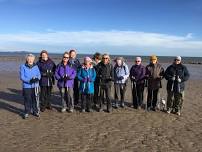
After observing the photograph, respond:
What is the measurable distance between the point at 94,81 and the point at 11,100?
4002mm

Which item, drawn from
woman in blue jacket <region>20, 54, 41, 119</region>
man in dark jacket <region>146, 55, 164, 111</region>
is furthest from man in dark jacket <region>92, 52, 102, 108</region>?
woman in blue jacket <region>20, 54, 41, 119</region>

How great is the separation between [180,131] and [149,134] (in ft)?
3.07

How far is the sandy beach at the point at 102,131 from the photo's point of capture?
26.2 feet

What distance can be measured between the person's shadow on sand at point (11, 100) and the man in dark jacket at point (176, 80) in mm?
4863

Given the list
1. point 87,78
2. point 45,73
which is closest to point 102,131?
point 87,78

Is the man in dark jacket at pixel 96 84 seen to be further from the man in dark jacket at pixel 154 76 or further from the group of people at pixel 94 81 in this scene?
the man in dark jacket at pixel 154 76

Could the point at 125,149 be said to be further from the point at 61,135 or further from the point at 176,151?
the point at 61,135

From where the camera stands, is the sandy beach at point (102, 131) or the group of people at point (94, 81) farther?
the group of people at point (94, 81)

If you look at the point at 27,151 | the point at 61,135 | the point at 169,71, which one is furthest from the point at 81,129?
the point at 169,71

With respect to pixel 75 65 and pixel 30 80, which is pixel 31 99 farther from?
pixel 75 65

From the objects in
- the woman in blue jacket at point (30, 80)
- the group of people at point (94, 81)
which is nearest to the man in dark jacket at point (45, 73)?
the group of people at point (94, 81)

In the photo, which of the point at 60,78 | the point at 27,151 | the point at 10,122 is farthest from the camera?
the point at 60,78

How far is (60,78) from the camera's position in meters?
11.5

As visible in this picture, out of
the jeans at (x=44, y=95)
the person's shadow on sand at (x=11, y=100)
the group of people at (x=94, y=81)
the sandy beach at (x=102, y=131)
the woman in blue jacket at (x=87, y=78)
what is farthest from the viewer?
the person's shadow on sand at (x=11, y=100)
